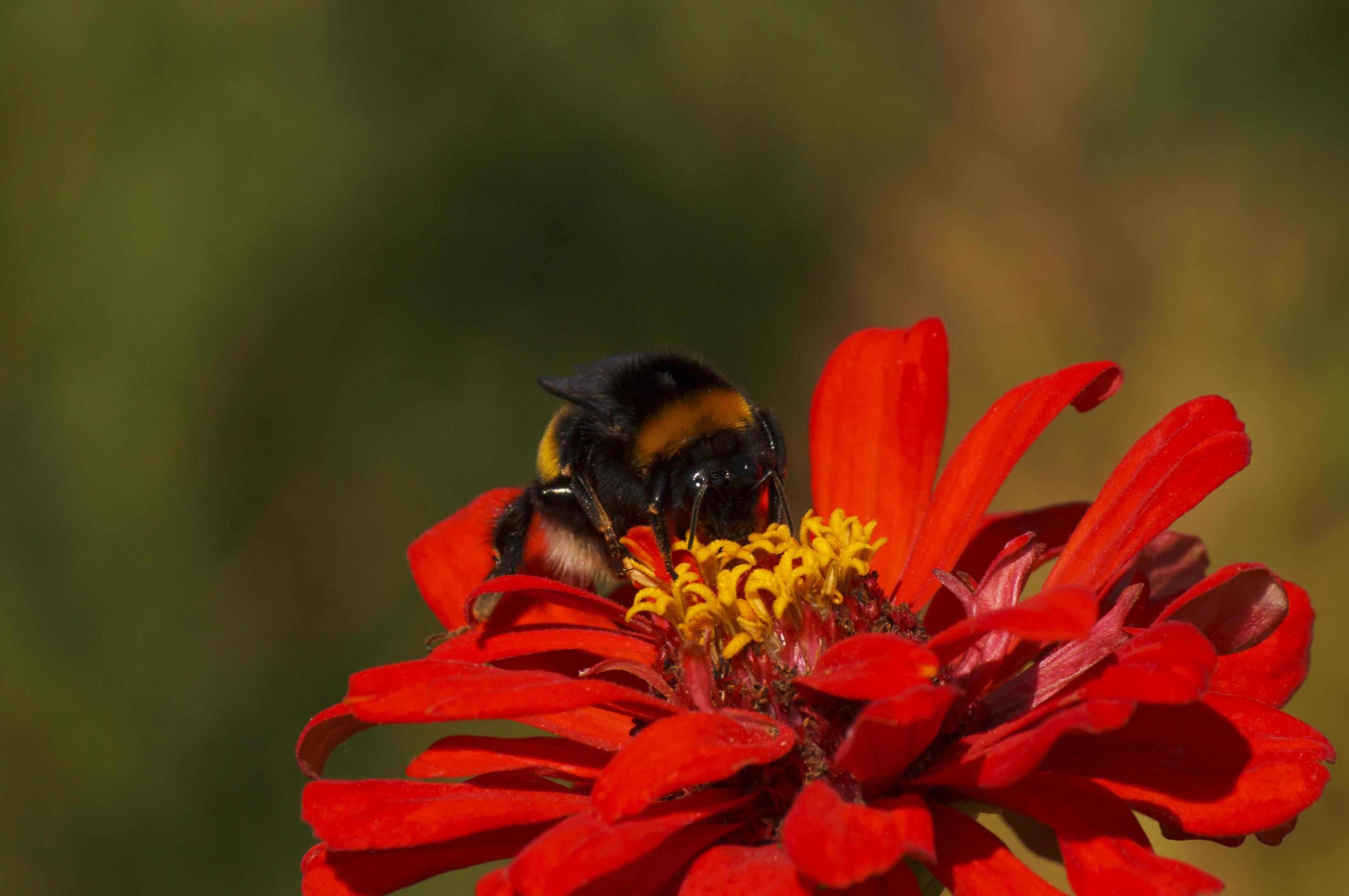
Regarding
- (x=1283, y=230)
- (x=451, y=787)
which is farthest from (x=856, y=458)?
(x=1283, y=230)

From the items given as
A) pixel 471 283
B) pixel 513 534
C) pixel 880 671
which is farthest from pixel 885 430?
pixel 471 283

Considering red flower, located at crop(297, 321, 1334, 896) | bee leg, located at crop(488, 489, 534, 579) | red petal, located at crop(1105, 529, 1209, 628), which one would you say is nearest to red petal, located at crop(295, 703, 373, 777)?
red flower, located at crop(297, 321, 1334, 896)

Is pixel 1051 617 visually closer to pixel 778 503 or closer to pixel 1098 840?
pixel 1098 840

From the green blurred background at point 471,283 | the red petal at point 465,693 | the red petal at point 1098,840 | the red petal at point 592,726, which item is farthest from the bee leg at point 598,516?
the green blurred background at point 471,283

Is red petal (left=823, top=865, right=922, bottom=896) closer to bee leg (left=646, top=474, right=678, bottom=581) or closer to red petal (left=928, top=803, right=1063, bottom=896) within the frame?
red petal (left=928, top=803, right=1063, bottom=896)

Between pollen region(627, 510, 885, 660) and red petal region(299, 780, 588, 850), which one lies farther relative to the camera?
pollen region(627, 510, 885, 660)

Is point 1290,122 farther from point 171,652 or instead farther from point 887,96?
point 171,652

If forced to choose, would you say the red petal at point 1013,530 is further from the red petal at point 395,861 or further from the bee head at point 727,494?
the red petal at point 395,861
